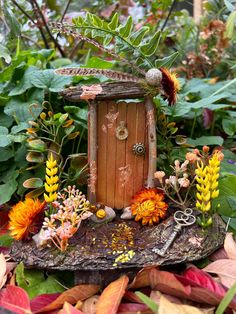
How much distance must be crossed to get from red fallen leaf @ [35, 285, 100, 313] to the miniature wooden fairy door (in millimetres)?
196

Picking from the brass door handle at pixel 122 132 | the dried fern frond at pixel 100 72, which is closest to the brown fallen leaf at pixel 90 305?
the brass door handle at pixel 122 132

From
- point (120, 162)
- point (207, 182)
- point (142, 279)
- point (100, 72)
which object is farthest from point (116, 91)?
point (142, 279)

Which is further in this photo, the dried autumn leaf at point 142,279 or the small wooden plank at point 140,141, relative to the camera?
the small wooden plank at point 140,141

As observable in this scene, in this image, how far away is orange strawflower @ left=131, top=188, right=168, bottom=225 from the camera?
2.86 ft

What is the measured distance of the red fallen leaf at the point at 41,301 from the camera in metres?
0.77

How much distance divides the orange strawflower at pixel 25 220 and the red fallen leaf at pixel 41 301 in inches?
5.1

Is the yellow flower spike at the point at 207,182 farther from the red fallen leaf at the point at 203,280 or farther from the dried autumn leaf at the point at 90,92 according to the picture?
the dried autumn leaf at the point at 90,92

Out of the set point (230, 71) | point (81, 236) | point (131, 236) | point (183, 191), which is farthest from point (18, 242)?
point (230, 71)

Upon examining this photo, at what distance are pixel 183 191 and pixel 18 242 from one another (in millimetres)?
372

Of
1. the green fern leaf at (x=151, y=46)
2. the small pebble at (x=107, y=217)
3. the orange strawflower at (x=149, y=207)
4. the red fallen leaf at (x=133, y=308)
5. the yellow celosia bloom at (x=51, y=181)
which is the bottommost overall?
the red fallen leaf at (x=133, y=308)

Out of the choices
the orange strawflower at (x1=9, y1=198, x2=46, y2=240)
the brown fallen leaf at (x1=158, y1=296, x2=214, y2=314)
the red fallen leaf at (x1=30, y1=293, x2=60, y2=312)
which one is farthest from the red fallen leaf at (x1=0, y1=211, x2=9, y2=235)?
the brown fallen leaf at (x1=158, y1=296, x2=214, y2=314)

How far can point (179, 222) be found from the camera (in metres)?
0.85

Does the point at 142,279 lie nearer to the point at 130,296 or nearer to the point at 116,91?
the point at 130,296

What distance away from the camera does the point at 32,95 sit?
3.77ft
